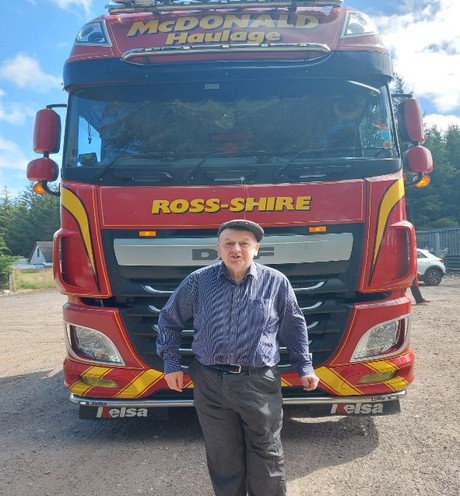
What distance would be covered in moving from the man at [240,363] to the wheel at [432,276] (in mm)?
18168

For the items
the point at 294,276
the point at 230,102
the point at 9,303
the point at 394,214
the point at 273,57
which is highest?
the point at 273,57

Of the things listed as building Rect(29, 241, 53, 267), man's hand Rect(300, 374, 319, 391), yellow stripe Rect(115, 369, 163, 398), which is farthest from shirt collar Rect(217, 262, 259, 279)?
building Rect(29, 241, 53, 267)

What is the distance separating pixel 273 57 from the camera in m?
4.07

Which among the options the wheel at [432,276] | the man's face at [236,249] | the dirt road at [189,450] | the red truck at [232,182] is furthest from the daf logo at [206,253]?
the wheel at [432,276]

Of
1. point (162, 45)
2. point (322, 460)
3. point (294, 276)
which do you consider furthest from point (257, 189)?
point (322, 460)

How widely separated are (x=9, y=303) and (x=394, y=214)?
52.8 feet

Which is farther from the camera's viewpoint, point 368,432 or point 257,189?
point 368,432

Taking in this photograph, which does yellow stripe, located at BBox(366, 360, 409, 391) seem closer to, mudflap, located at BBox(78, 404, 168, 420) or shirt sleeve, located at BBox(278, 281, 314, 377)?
shirt sleeve, located at BBox(278, 281, 314, 377)

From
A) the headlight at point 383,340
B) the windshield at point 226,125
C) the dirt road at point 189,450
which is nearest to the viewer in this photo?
the dirt road at point 189,450

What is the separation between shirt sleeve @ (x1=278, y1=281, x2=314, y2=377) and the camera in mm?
2842

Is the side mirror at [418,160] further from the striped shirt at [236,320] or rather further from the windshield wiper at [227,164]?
the striped shirt at [236,320]

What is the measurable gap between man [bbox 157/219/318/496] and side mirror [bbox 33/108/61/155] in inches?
89.3

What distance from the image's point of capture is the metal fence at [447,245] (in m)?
26.2

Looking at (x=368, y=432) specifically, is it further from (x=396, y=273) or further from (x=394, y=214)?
(x=394, y=214)
